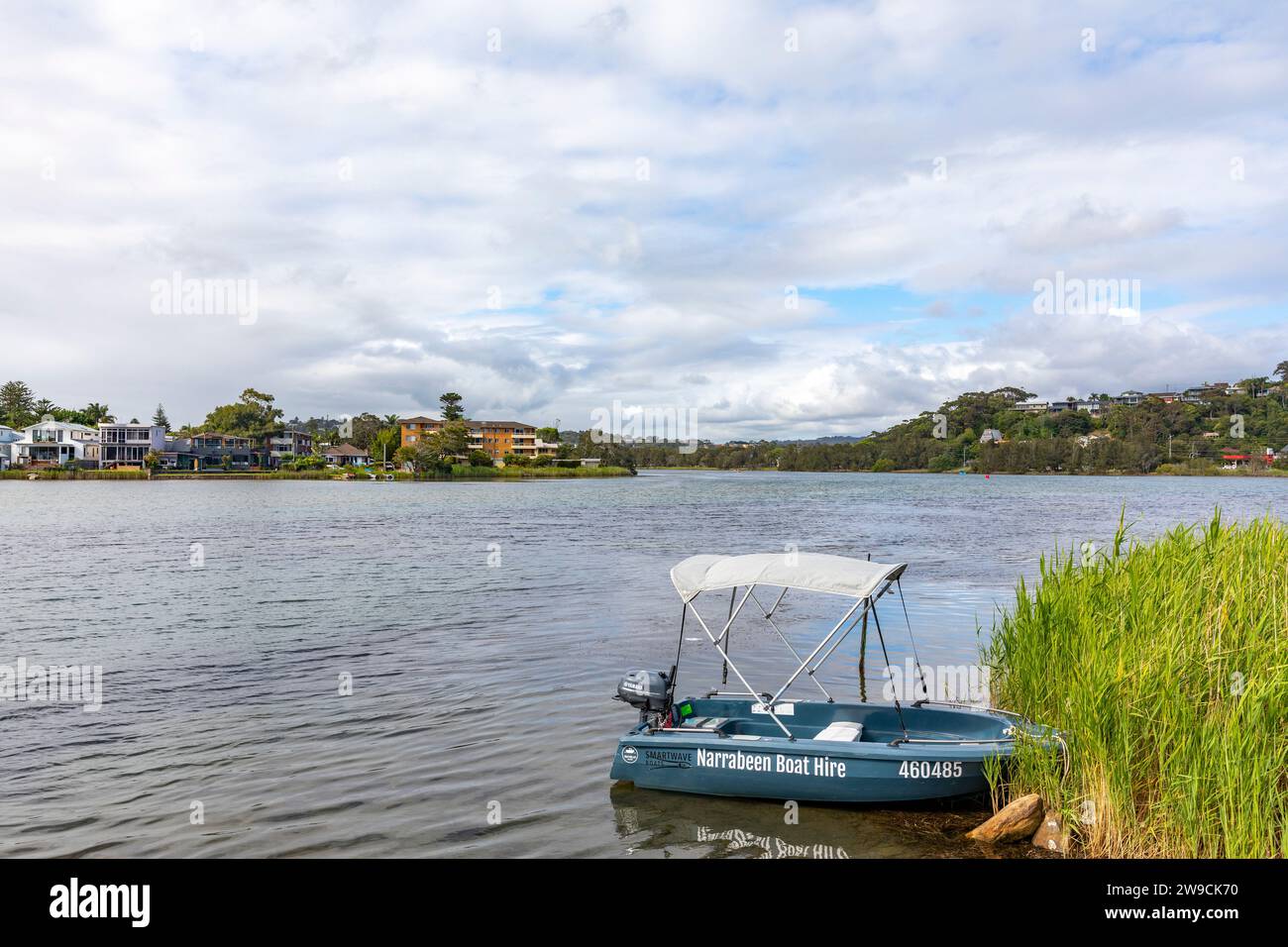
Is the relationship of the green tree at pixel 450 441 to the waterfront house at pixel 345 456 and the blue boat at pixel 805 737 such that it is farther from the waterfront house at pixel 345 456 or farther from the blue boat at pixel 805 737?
the blue boat at pixel 805 737

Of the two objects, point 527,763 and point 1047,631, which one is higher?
point 1047,631

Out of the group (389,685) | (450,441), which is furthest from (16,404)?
(389,685)

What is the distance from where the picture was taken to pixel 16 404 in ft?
505

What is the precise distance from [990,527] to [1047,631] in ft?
148

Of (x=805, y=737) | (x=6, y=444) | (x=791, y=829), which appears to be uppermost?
(x=6, y=444)

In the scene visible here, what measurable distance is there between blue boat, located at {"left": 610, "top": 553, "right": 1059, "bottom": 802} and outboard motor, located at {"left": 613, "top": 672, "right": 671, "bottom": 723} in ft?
0.05

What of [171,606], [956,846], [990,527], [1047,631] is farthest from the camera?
[990,527]

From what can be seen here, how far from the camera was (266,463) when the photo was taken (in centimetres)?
14288

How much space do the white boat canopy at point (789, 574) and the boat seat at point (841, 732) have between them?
1765 mm

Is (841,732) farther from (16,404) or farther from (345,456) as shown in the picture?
(16,404)

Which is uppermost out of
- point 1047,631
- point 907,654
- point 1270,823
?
point 1047,631
